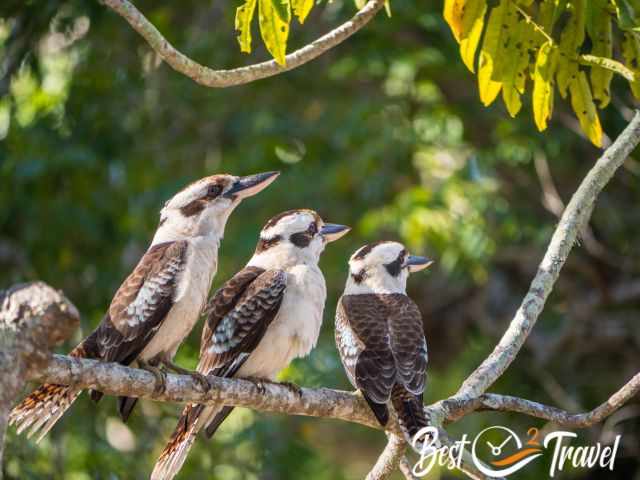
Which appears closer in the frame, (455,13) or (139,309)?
(455,13)

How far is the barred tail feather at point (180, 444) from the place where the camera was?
4500mm

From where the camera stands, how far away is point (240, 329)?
15.1 ft

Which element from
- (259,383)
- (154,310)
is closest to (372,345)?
(259,383)

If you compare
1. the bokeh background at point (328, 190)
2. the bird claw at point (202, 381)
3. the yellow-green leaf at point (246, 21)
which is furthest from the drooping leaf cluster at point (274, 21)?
the bokeh background at point (328, 190)

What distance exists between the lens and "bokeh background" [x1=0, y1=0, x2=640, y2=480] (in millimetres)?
7719

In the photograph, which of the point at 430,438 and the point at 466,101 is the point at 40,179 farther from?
the point at 430,438

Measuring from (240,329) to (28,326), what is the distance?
1.82 metres

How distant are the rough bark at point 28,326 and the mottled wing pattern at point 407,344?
76.5 inches

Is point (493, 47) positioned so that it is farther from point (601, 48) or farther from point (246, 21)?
point (246, 21)

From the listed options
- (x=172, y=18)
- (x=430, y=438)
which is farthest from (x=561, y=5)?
(x=172, y=18)

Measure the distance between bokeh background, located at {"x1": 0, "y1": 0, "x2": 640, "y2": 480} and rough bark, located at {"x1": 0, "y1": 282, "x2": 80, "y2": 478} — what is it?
4.39m

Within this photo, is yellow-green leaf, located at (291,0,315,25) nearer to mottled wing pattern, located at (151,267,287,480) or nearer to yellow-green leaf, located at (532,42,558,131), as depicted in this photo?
yellow-green leaf, located at (532,42,558,131)

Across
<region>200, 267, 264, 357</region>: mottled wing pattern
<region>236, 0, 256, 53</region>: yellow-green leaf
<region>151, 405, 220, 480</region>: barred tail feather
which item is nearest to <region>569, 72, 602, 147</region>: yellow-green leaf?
<region>236, 0, 256, 53</region>: yellow-green leaf

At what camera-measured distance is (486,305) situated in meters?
9.10
